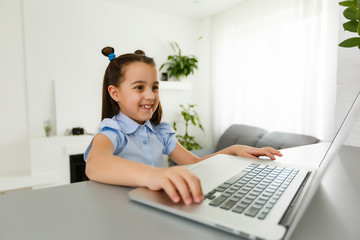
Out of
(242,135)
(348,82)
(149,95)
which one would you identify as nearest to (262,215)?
(149,95)

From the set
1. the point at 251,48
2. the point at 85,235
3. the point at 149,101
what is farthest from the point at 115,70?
the point at 251,48

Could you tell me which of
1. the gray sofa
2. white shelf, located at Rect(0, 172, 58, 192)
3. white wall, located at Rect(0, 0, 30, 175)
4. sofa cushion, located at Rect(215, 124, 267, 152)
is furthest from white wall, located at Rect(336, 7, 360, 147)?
white wall, located at Rect(0, 0, 30, 175)

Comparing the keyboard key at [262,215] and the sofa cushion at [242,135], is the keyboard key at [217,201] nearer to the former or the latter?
the keyboard key at [262,215]

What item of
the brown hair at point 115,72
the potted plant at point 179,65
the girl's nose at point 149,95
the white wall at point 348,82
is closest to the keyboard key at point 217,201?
the girl's nose at point 149,95

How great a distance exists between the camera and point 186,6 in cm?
350

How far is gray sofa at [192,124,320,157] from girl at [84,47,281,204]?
1790mm

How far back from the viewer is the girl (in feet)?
1.97

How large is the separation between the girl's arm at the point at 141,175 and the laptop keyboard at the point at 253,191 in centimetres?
4

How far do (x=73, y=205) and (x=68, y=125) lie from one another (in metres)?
2.88

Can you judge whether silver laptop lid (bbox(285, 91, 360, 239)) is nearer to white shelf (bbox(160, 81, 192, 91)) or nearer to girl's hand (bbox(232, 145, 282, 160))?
girl's hand (bbox(232, 145, 282, 160))

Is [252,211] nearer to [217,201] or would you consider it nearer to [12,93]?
[217,201]

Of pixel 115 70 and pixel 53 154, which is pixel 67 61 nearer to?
pixel 53 154

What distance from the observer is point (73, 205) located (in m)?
0.45

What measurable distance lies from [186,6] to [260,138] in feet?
6.82
